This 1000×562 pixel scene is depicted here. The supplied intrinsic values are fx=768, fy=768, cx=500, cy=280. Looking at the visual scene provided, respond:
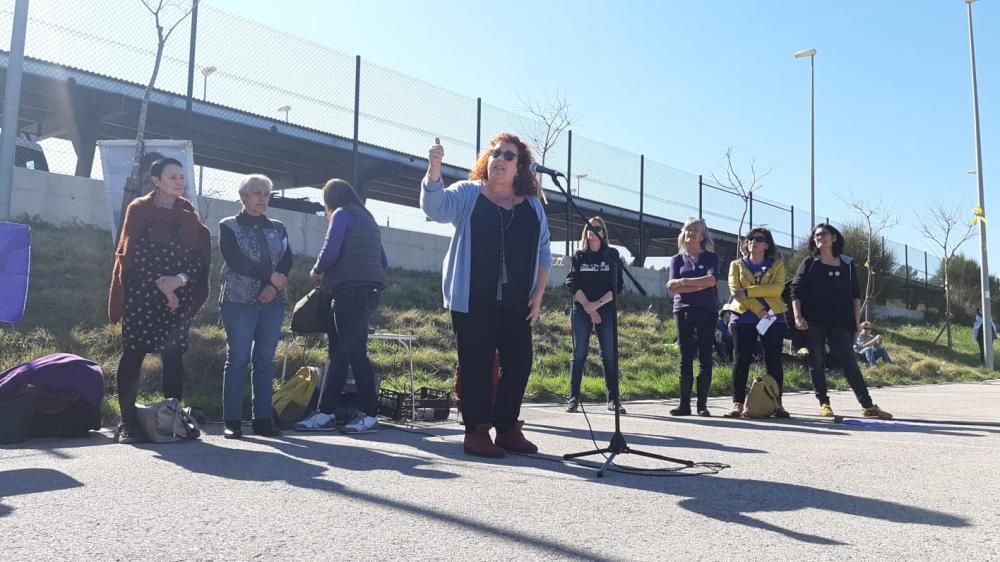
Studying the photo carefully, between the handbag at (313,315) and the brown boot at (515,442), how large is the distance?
1841mm

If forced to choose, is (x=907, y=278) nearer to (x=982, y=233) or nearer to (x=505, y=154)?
(x=982, y=233)

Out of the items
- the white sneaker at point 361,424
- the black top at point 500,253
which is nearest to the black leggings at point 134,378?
the white sneaker at point 361,424

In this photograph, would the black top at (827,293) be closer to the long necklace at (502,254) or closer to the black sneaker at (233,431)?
the long necklace at (502,254)

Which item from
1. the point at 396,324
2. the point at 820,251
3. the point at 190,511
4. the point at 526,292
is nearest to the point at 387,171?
the point at 396,324

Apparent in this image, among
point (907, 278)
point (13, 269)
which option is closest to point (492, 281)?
point (13, 269)

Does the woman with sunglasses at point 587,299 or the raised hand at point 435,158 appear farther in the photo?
the woman with sunglasses at point 587,299

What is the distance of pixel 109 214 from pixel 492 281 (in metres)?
11.1

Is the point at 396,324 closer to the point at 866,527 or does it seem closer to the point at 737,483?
the point at 737,483

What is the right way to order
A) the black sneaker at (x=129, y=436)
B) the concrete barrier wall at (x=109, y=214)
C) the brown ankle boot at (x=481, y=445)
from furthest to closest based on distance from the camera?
the concrete barrier wall at (x=109, y=214) < the black sneaker at (x=129, y=436) < the brown ankle boot at (x=481, y=445)

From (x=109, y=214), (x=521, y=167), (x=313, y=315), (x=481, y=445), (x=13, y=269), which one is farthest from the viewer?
(x=109, y=214)

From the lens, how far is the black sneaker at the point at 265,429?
5.16m

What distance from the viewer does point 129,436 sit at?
4.71 m

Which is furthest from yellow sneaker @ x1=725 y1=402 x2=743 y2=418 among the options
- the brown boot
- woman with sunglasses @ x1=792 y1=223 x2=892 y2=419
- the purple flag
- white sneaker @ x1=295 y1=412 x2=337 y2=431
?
the purple flag

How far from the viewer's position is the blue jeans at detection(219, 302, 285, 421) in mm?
5176
